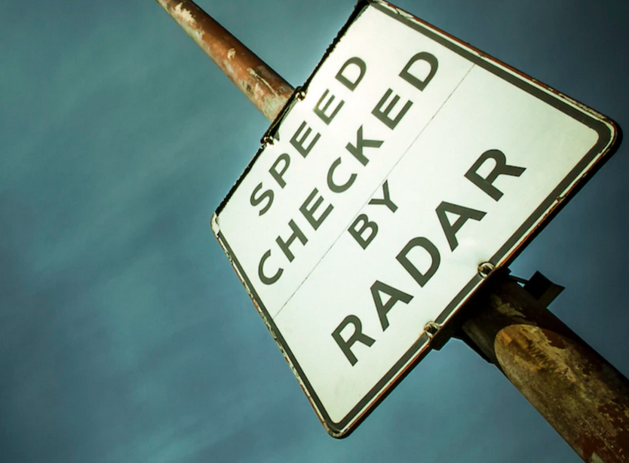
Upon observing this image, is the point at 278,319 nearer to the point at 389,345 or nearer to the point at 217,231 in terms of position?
the point at 389,345

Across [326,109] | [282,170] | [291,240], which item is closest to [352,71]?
[326,109]

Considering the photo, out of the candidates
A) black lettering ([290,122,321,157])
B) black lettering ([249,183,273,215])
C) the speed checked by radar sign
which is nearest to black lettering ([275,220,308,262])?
the speed checked by radar sign

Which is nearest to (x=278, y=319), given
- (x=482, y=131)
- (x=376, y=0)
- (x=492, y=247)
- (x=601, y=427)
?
(x=492, y=247)

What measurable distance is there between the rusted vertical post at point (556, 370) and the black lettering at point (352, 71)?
118 cm

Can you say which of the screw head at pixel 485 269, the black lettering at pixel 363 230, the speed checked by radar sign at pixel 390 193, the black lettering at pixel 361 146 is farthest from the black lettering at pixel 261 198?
the screw head at pixel 485 269

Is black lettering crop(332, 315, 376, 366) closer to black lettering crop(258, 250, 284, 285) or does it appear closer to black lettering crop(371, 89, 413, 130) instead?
black lettering crop(258, 250, 284, 285)

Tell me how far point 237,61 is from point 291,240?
1.41 metres

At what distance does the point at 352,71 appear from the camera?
2080 mm

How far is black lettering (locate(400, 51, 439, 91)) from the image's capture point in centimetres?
171

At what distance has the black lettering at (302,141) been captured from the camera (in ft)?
6.89

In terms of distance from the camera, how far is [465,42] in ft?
5.52

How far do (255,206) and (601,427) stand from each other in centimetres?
171

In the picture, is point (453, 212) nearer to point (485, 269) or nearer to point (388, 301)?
point (485, 269)

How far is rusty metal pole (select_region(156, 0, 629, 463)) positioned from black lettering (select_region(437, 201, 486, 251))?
197 mm
